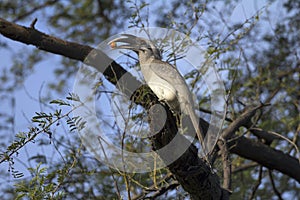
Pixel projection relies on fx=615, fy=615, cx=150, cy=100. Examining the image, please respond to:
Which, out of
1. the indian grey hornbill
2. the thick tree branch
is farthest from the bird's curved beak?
the thick tree branch

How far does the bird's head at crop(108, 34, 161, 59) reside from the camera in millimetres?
4395

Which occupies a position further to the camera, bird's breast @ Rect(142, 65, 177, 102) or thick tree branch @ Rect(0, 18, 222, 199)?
bird's breast @ Rect(142, 65, 177, 102)

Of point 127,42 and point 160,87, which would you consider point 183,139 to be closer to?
point 160,87

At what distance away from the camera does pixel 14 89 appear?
595 centimetres

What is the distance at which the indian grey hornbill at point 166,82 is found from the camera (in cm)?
394

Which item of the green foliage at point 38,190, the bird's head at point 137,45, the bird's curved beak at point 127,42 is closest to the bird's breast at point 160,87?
the bird's head at point 137,45

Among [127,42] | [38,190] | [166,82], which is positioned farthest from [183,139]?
[127,42]

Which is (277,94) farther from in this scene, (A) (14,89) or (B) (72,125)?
(B) (72,125)

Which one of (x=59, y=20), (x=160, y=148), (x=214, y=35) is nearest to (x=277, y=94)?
(x=214, y=35)

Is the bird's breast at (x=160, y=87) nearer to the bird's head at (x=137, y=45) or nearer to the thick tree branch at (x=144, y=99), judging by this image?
the thick tree branch at (x=144, y=99)

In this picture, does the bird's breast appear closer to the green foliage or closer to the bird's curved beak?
the bird's curved beak

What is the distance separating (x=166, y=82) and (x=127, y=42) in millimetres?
595

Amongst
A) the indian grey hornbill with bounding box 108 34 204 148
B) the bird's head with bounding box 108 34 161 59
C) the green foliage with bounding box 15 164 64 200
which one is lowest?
the green foliage with bounding box 15 164 64 200

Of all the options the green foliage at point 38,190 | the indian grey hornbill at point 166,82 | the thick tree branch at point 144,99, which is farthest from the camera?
the indian grey hornbill at point 166,82
